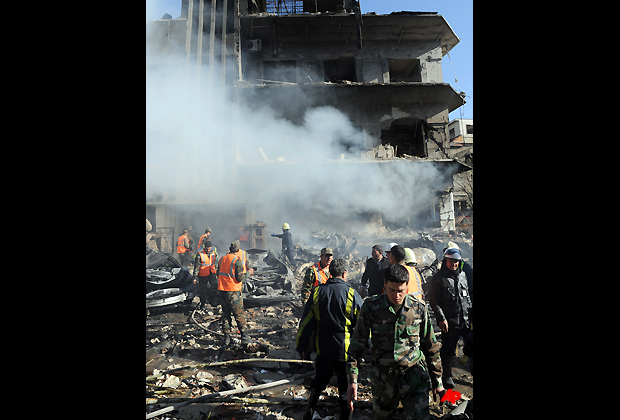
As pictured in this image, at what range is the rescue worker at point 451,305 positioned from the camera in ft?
12.4

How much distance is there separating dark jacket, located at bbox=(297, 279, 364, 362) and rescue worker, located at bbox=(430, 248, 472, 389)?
1.41 m

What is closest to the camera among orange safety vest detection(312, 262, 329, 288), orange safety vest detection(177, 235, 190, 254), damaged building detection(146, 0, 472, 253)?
orange safety vest detection(312, 262, 329, 288)

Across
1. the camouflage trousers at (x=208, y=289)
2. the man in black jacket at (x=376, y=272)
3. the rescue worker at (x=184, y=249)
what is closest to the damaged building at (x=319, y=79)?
the rescue worker at (x=184, y=249)

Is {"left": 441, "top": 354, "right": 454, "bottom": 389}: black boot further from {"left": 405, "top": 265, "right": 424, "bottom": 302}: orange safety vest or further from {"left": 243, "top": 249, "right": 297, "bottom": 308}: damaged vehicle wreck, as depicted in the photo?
{"left": 243, "top": 249, "right": 297, "bottom": 308}: damaged vehicle wreck

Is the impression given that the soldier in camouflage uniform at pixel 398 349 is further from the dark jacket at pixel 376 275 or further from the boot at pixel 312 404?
the dark jacket at pixel 376 275

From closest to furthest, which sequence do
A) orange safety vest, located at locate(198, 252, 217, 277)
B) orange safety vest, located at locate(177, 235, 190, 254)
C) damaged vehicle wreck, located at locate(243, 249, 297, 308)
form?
orange safety vest, located at locate(198, 252, 217, 277), damaged vehicle wreck, located at locate(243, 249, 297, 308), orange safety vest, located at locate(177, 235, 190, 254)

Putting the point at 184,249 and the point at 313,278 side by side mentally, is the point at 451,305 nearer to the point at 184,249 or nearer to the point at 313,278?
the point at 313,278

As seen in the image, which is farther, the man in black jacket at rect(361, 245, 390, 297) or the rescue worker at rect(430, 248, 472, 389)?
the man in black jacket at rect(361, 245, 390, 297)

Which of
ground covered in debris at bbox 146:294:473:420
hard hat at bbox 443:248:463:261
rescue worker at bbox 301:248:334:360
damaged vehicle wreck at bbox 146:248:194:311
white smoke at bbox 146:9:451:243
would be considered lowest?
ground covered in debris at bbox 146:294:473:420

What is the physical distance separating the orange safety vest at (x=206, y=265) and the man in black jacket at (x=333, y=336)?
435 cm

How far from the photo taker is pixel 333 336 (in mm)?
2908

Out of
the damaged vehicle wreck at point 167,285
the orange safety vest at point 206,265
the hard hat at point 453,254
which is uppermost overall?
the hard hat at point 453,254

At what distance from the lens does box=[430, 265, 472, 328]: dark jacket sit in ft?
12.4

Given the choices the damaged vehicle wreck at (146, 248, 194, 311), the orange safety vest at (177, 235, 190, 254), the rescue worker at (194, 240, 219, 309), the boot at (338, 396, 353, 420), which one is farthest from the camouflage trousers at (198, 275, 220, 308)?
the boot at (338, 396, 353, 420)
